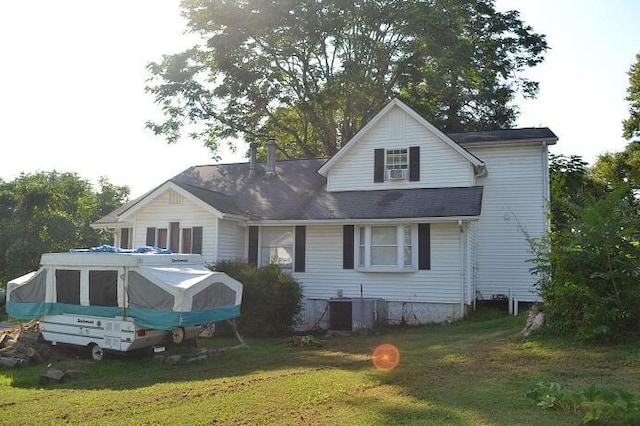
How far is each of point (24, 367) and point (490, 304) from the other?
48.0ft

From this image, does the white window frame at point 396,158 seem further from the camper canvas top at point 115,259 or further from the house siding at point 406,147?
the camper canvas top at point 115,259

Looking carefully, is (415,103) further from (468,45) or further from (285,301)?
(285,301)

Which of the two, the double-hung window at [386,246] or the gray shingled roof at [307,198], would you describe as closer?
the gray shingled roof at [307,198]

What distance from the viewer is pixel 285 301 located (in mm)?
16516

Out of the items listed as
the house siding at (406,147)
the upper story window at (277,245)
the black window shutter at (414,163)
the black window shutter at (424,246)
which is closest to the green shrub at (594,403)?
the black window shutter at (424,246)

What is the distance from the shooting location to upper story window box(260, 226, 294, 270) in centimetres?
1973

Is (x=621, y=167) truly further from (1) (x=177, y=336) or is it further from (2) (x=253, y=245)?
(1) (x=177, y=336)

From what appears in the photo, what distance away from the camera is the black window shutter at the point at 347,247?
60.7ft

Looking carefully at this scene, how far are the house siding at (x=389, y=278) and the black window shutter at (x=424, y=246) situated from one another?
13cm

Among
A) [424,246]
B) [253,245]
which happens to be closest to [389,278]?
[424,246]

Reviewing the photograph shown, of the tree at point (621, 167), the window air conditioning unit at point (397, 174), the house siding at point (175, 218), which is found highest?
the tree at point (621, 167)

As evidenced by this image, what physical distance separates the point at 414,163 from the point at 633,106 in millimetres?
28776

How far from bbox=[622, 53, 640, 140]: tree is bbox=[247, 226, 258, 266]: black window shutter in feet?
105

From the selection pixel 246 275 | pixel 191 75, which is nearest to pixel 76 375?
pixel 246 275
